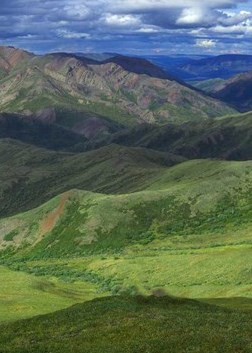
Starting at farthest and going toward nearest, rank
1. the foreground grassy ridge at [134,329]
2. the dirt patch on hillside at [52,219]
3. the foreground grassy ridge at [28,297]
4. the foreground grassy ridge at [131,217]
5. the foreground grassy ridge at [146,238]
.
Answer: the dirt patch on hillside at [52,219] → the foreground grassy ridge at [131,217] → the foreground grassy ridge at [146,238] → the foreground grassy ridge at [28,297] → the foreground grassy ridge at [134,329]

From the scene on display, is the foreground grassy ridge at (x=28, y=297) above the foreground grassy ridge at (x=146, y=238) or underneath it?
above

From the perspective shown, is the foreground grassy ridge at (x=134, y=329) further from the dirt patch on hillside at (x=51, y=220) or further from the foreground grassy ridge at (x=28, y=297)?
the dirt patch on hillside at (x=51, y=220)

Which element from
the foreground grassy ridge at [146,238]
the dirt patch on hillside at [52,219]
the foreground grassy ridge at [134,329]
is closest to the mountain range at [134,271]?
the foreground grassy ridge at [134,329]

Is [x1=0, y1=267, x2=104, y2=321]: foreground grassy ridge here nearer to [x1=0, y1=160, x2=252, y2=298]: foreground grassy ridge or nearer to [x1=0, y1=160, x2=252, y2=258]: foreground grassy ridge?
[x1=0, y1=160, x2=252, y2=298]: foreground grassy ridge

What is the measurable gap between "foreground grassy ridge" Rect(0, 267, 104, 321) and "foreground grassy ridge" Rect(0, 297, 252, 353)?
13735mm

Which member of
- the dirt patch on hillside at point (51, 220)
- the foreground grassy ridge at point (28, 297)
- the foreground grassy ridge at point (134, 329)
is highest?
the foreground grassy ridge at point (134, 329)

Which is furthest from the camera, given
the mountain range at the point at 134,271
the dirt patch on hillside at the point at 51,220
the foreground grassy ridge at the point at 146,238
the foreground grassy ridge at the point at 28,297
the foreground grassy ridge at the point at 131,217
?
the dirt patch on hillside at the point at 51,220

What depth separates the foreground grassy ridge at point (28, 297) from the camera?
66.7 meters

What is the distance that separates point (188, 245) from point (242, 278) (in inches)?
1921

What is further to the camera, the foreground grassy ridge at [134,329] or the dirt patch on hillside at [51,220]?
the dirt patch on hillside at [51,220]

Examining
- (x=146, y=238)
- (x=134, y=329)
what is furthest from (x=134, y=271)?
(x=134, y=329)

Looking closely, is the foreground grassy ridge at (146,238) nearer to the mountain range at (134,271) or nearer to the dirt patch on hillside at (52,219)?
the mountain range at (134,271)

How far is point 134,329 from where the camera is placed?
43344 mm

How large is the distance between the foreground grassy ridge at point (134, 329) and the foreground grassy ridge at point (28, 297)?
13.7 m
